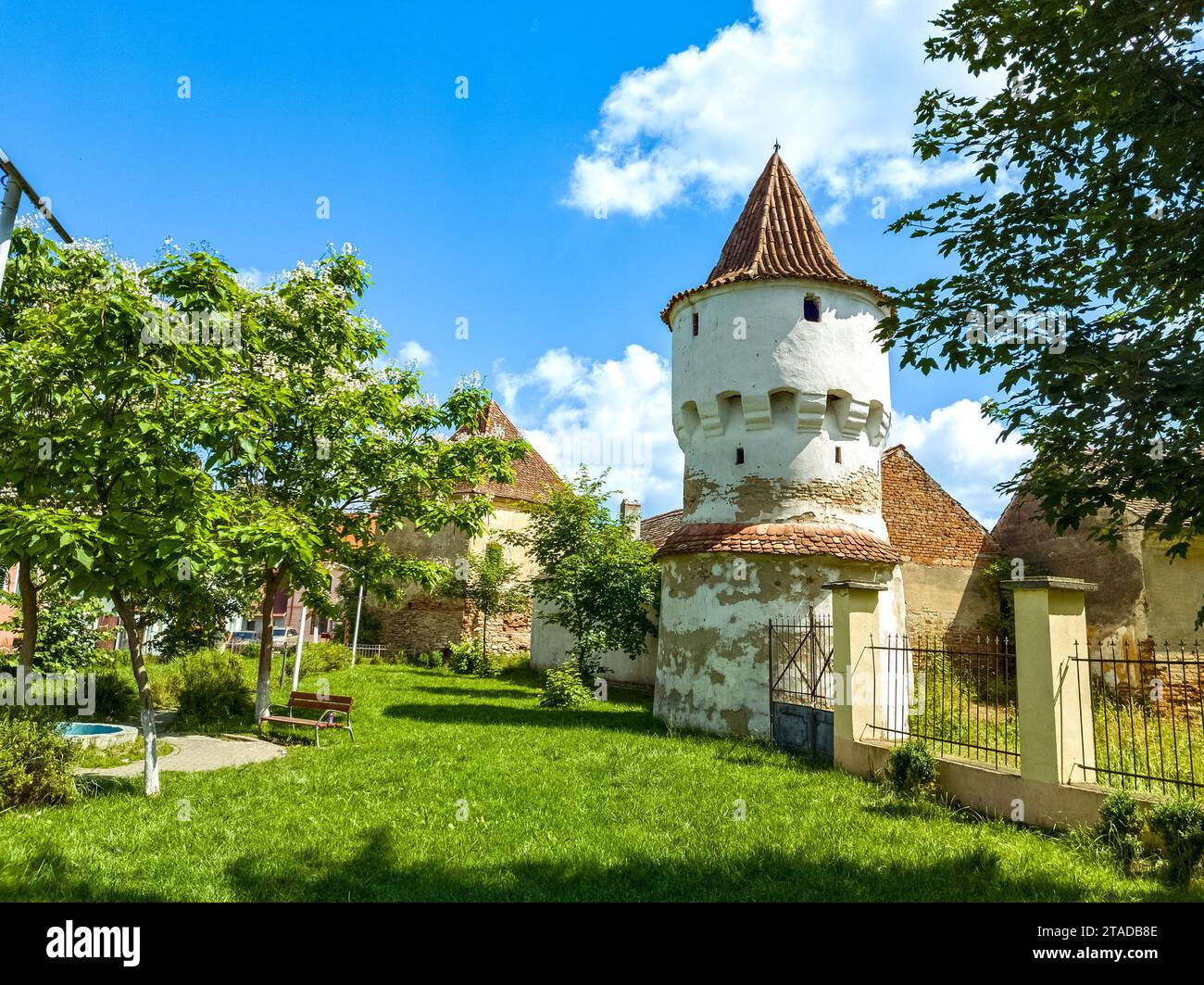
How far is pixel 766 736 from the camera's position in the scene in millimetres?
13023

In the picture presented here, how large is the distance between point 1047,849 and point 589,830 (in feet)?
13.7

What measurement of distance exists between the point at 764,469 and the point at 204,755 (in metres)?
10.9

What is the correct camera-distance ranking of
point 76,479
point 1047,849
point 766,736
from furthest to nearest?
point 766,736, point 76,479, point 1047,849

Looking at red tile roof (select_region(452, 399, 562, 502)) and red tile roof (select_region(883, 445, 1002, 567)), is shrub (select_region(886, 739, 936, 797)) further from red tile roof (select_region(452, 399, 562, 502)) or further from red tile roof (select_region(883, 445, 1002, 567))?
red tile roof (select_region(452, 399, 562, 502))

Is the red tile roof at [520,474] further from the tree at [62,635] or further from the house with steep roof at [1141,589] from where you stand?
the house with steep roof at [1141,589]

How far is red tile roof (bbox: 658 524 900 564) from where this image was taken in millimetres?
13633

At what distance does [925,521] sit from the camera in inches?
837

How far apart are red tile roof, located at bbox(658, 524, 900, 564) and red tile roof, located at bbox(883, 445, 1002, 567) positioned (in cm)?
644

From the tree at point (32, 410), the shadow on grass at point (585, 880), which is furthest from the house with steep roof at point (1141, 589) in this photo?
the tree at point (32, 410)

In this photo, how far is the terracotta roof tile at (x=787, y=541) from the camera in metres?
13.6

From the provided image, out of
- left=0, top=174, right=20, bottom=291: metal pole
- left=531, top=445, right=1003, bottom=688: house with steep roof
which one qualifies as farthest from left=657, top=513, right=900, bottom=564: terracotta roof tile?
left=0, top=174, right=20, bottom=291: metal pole

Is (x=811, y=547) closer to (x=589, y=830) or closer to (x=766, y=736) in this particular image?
(x=766, y=736)
